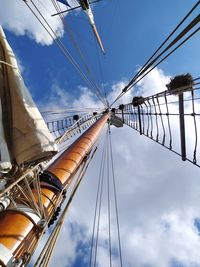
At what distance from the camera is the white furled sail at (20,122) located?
3107 millimetres

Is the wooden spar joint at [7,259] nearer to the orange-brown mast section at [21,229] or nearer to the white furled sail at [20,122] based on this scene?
the orange-brown mast section at [21,229]

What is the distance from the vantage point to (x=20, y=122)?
10.5ft

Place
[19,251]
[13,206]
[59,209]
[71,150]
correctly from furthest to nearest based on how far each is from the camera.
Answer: [71,150] → [59,209] → [13,206] → [19,251]

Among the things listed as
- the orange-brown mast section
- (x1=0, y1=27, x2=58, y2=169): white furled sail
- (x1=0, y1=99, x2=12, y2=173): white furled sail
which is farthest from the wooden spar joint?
(x1=0, y1=27, x2=58, y2=169): white furled sail

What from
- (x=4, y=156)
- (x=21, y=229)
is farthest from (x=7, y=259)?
(x=4, y=156)

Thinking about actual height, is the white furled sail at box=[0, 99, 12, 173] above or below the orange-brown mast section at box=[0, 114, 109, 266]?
above

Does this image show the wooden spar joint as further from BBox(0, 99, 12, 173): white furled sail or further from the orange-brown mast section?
BBox(0, 99, 12, 173): white furled sail

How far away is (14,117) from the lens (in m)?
3.23

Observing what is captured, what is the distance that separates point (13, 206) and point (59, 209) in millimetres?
1216

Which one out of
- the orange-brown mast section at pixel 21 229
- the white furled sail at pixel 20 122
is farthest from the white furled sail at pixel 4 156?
the orange-brown mast section at pixel 21 229

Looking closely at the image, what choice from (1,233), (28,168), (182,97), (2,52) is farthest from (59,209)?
(182,97)

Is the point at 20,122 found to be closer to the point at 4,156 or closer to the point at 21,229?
the point at 4,156

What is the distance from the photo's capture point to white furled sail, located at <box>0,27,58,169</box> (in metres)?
3.11

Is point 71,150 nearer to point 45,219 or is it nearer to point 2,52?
point 45,219
